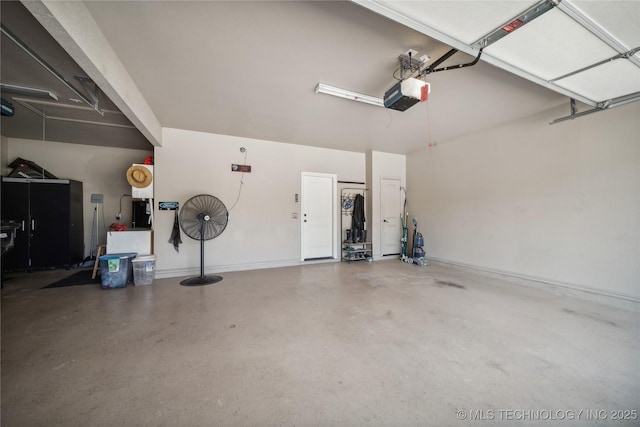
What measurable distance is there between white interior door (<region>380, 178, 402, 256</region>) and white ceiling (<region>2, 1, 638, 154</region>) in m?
1.97

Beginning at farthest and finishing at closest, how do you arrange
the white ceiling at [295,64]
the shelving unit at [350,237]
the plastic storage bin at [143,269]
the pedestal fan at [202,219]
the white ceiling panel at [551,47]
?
the shelving unit at [350,237], the pedestal fan at [202,219], the plastic storage bin at [143,269], the white ceiling at [295,64], the white ceiling panel at [551,47]

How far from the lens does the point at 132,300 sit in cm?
302

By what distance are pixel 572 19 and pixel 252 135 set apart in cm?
429

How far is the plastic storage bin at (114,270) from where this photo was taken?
3449mm

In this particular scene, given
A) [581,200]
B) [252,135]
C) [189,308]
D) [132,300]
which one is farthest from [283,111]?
[581,200]

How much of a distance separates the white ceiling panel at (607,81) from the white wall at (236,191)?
3976mm

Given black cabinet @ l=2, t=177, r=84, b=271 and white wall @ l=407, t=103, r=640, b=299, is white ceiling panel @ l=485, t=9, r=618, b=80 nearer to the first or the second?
white wall @ l=407, t=103, r=640, b=299

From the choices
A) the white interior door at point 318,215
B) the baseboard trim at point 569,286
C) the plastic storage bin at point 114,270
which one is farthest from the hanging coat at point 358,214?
the plastic storage bin at point 114,270

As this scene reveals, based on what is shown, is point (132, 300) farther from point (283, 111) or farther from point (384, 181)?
point (384, 181)

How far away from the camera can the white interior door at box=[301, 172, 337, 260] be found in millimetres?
5278

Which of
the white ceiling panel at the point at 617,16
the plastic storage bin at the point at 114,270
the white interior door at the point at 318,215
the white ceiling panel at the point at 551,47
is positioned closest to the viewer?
the white ceiling panel at the point at 617,16

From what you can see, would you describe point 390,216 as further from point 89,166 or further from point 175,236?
point 89,166

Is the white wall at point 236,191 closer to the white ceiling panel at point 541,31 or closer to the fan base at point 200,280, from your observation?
the fan base at point 200,280

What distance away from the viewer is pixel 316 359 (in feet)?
5.93
